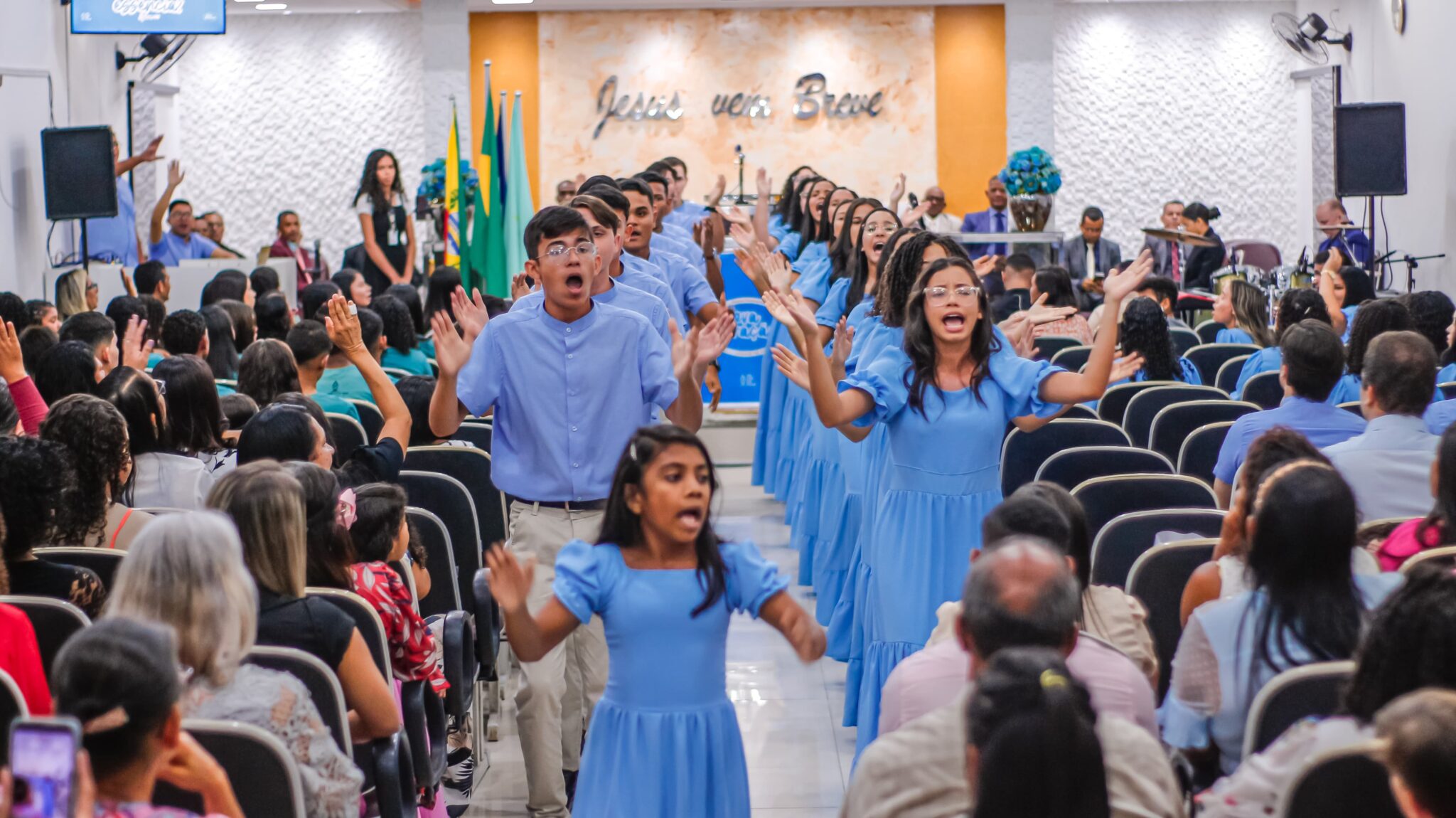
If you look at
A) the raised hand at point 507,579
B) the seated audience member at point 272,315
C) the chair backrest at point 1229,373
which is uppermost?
the seated audience member at point 272,315

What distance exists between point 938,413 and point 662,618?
134cm

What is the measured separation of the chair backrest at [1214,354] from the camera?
7762 millimetres

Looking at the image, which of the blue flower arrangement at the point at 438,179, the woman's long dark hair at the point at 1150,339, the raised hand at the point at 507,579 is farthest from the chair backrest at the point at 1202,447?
the blue flower arrangement at the point at 438,179

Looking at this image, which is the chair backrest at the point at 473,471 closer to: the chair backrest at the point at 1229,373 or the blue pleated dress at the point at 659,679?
the blue pleated dress at the point at 659,679

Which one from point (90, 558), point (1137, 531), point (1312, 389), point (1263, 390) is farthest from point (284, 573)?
point (1263, 390)

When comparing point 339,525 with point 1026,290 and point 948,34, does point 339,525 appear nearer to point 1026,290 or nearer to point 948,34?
point 1026,290

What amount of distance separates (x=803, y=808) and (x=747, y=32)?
13.6m

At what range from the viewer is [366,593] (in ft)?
11.9

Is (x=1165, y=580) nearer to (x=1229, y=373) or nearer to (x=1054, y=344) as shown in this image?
(x=1229, y=373)

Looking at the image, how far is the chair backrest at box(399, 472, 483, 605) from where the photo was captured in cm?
491

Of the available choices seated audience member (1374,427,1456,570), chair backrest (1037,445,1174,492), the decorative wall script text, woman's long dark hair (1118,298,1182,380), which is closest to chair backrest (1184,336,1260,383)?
woman's long dark hair (1118,298,1182,380)

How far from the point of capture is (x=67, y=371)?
5.04 m

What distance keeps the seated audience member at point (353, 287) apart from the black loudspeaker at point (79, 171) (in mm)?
1844

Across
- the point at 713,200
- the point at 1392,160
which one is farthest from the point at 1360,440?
the point at 1392,160
